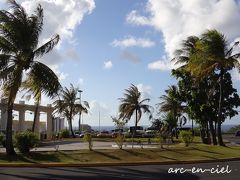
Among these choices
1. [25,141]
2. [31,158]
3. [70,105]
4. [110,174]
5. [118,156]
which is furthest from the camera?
[70,105]

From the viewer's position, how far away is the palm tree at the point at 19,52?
79.1 ft

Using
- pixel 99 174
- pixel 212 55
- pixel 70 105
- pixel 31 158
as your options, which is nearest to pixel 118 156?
pixel 31 158

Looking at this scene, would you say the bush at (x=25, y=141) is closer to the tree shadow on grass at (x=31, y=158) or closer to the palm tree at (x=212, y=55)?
the tree shadow on grass at (x=31, y=158)

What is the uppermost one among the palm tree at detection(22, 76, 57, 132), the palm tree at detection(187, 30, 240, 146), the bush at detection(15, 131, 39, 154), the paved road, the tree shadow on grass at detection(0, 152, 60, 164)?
the palm tree at detection(187, 30, 240, 146)

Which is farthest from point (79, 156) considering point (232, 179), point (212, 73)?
point (212, 73)

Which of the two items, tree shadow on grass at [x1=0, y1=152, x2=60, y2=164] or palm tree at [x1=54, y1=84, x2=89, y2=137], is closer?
tree shadow on grass at [x1=0, y1=152, x2=60, y2=164]

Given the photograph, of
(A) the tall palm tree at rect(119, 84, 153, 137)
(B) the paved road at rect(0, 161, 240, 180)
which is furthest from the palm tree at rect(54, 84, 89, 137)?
(B) the paved road at rect(0, 161, 240, 180)

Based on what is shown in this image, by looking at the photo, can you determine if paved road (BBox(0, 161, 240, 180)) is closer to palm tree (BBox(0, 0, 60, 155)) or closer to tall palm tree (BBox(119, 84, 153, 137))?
palm tree (BBox(0, 0, 60, 155))

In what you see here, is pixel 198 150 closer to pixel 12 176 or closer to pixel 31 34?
pixel 31 34

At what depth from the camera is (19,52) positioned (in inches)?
985

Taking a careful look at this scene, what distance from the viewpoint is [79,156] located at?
24625mm

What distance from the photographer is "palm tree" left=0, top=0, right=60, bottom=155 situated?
2411 centimetres

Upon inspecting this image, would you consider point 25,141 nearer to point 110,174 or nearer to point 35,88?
point 35,88

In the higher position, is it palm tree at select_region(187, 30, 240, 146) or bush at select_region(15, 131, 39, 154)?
palm tree at select_region(187, 30, 240, 146)
